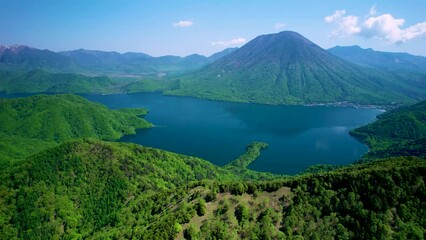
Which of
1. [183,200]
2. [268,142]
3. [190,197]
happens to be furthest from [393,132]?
[183,200]

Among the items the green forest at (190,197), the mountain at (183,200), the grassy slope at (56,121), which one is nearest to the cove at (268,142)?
the green forest at (190,197)

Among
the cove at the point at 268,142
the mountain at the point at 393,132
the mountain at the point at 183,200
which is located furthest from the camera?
the mountain at the point at 393,132

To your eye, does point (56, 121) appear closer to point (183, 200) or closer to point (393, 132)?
point (183, 200)

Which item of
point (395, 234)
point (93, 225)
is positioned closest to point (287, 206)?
point (395, 234)

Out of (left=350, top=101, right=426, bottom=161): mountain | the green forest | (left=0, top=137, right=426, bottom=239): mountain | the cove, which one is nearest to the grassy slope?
the cove

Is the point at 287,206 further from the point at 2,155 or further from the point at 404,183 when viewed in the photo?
the point at 2,155

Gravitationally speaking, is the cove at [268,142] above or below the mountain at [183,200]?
below

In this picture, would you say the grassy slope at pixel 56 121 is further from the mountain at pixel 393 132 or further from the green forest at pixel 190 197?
the mountain at pixel 393 132
